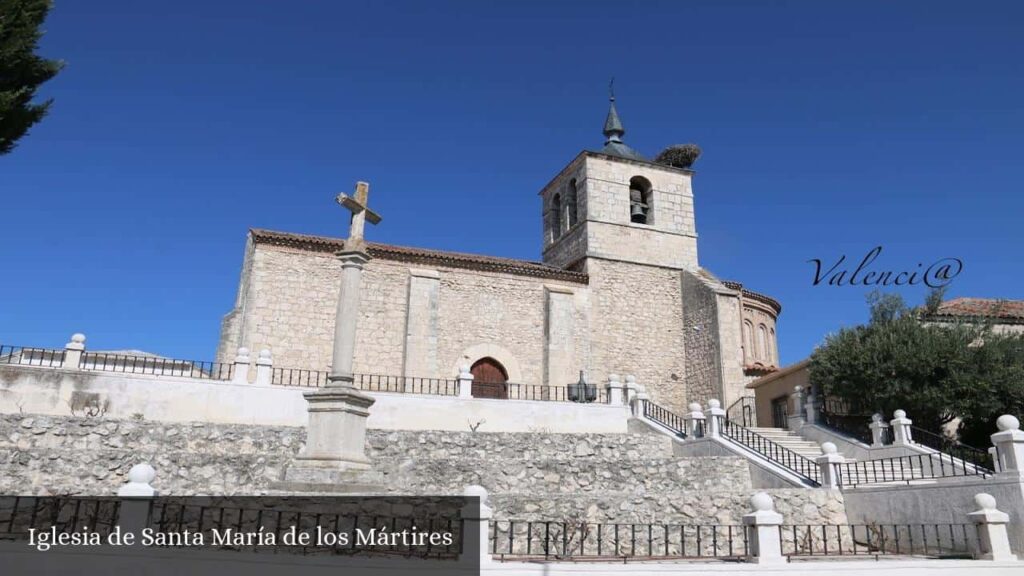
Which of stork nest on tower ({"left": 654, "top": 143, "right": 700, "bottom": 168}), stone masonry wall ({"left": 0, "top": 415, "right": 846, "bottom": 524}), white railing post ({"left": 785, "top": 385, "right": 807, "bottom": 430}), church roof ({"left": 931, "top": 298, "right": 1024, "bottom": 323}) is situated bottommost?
stone masonry wall ({"left": 0, "top": 415, "right": 846, "bottom": 524})

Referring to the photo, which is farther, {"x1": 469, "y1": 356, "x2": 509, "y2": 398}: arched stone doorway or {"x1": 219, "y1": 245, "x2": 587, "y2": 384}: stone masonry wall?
{"x1": 469, "y1": 356, "x2": 509, "y2": 398}: arched stone doorway

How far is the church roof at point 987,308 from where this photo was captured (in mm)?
22109

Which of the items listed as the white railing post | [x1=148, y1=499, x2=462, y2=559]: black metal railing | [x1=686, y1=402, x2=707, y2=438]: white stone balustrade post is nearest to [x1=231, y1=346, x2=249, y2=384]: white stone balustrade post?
[x1=148, y1=499, x2=462, y2=559]: black metal railing

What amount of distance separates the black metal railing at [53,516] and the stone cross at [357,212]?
4806 mm

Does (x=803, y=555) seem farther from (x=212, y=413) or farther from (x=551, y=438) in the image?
(x=212, y=413)

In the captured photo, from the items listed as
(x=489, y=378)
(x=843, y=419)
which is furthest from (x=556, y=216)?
(x=843, y=419)

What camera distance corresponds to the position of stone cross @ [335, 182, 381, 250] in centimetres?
1062

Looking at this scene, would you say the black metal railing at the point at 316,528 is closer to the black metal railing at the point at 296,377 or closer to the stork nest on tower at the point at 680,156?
the black metal railing at the point at 296,377

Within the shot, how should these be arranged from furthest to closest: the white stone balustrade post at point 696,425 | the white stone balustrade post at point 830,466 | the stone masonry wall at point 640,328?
the stone masonry wall at point 640,328
the white stone balustrade post at point 696,425
the white stone balustrade post at point 830,466

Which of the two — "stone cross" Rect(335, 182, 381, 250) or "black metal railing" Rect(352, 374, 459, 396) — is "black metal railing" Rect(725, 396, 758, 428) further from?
"stone cross" Rect(335, 182, 381, 250)

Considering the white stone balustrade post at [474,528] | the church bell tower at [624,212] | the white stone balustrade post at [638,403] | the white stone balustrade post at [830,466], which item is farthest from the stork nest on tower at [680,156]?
the white stone balustrade post at [474,528]

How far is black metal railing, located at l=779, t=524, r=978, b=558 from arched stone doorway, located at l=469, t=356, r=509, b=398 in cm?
1221

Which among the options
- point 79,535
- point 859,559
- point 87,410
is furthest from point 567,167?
point 79,535

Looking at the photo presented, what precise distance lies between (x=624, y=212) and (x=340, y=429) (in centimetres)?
1843
